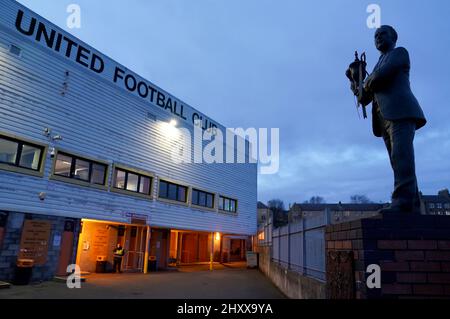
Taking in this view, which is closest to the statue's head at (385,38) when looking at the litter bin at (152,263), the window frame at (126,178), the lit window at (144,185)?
the window frame at (126,178)

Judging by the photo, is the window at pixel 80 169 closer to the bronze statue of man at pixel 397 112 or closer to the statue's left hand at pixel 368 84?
the statue's left hand at pixel 368 84

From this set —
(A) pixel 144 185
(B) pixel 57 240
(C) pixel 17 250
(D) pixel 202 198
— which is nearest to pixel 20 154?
(C) pixel 17 250

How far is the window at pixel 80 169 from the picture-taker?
13.4 metres

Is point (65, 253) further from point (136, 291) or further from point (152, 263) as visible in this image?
point (152, 263)

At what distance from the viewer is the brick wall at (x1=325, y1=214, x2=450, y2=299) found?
118 inches

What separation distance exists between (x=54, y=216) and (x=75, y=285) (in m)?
2.96

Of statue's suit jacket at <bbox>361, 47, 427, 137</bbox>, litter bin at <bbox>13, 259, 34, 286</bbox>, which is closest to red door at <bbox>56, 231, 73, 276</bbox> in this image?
litter bin at <bbox>13, 259, 34, 286</bbox>

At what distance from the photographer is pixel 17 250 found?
11688 millimetres

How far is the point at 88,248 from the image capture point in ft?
55.4

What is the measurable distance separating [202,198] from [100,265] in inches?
306

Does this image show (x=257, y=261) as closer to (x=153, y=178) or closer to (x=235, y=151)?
(x=235, y=151)

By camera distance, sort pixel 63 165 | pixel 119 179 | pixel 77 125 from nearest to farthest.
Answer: pixel 63 165 < pixel 77 125 < pixel 119 179

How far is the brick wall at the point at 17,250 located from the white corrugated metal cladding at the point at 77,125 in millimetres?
316
